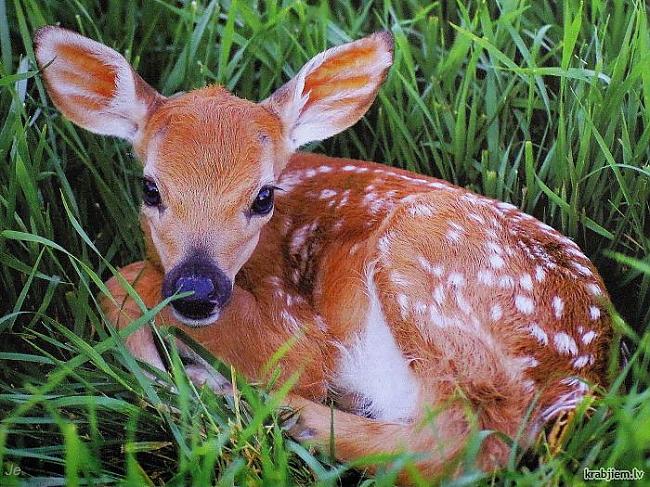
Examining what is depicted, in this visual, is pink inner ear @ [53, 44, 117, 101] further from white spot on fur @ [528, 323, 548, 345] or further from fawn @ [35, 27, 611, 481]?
white spot on fur @ [528, 323, 548, 345]

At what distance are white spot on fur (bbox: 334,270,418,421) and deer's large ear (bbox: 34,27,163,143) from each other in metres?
0.85

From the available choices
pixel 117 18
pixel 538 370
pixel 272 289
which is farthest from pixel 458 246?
pixel 117 18

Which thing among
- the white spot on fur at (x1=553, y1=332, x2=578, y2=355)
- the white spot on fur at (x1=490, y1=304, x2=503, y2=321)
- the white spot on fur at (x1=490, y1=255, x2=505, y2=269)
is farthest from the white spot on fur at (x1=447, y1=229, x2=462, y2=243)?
the white spot on fur at (x1=553, y1=332, x2=578, y2=355)

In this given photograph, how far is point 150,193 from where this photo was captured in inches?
102

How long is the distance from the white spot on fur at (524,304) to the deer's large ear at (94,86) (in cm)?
120

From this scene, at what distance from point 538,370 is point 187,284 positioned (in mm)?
923

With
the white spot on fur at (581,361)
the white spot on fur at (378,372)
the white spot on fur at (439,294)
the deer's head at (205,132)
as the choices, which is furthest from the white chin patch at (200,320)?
the white spot on fur at (581,361)

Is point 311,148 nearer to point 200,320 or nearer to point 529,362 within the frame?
point 200,320

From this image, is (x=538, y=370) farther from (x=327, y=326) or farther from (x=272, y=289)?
(x=272, y=289)

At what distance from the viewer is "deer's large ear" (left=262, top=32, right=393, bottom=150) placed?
2.82 m

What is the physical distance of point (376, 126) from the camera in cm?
341

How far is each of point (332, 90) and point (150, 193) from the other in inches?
27.5

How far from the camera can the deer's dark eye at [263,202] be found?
263 cm

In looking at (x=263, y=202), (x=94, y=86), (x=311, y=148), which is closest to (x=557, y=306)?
(x=263, y=202)
